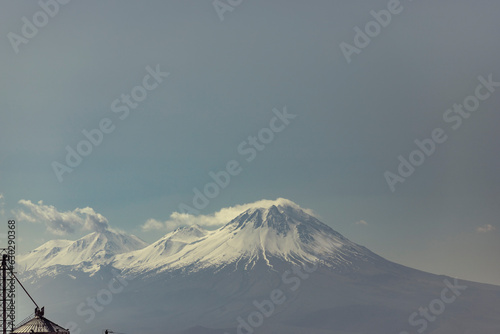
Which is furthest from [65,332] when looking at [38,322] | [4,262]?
[4,262]

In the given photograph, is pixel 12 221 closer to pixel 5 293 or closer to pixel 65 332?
pixel 5 293

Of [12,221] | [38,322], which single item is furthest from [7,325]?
[12,221]

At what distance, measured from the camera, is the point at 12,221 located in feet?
453

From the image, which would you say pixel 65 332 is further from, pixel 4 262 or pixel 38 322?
pixel 4 262

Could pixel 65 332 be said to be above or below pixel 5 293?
below

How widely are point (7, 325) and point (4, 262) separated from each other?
36.6ft

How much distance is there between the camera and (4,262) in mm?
139750

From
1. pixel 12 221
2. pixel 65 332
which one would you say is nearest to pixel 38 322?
pixel 65 332

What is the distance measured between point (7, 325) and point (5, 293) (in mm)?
5653

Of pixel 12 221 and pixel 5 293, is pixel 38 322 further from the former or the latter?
pixel 12 221

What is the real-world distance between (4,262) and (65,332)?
16.7 m

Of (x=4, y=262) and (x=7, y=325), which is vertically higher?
(x=4, y=262)

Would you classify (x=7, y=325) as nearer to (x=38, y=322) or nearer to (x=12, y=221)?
(x=38, y=322)

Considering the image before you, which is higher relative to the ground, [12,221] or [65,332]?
[12,221]
